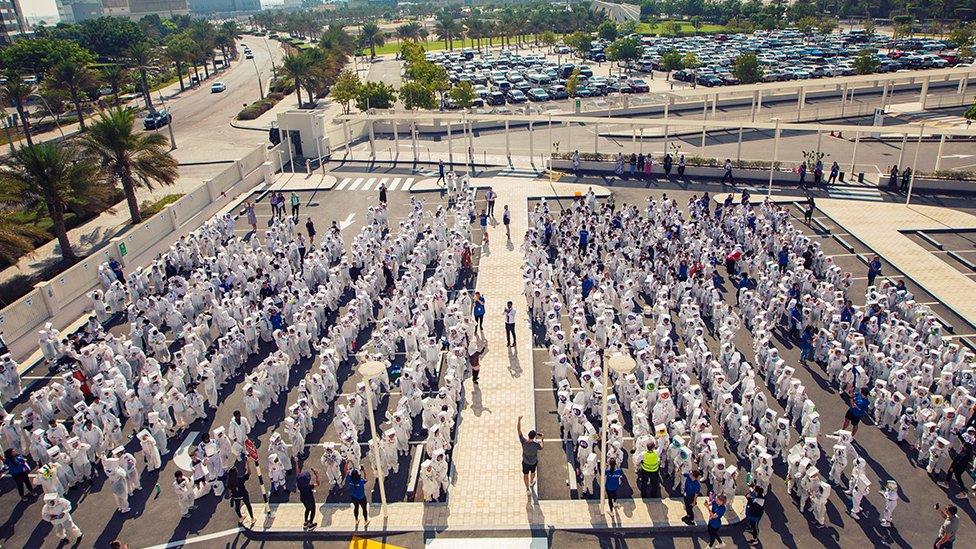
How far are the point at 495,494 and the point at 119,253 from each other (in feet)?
67.4

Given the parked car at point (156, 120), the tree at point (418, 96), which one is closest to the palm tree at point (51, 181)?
the tree at point (418, 96)

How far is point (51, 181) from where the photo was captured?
2866 cm

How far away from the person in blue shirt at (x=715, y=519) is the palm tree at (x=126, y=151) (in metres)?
29.4

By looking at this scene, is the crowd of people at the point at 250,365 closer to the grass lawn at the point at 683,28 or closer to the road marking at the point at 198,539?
the road marking at the point at 198,539

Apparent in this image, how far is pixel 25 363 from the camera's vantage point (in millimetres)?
22172

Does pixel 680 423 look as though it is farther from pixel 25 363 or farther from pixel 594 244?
pixel 25 363

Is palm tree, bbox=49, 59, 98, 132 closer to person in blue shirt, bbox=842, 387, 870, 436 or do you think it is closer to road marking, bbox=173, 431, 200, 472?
road marking, bbox=173, 431, 200, 472

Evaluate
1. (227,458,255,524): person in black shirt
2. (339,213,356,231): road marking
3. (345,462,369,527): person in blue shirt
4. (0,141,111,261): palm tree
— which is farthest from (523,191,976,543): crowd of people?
(0,141,111,261): palm tree

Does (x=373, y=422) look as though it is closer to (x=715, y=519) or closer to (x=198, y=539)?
(x=198, y=539)

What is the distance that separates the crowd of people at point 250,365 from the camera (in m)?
15.6

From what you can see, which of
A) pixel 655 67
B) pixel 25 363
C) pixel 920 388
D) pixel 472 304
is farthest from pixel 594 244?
pixel 655 67

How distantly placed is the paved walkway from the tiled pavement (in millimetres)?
14448

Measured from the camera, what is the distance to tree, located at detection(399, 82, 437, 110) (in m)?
51.4

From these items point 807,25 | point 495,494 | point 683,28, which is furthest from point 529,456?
point 683,28
